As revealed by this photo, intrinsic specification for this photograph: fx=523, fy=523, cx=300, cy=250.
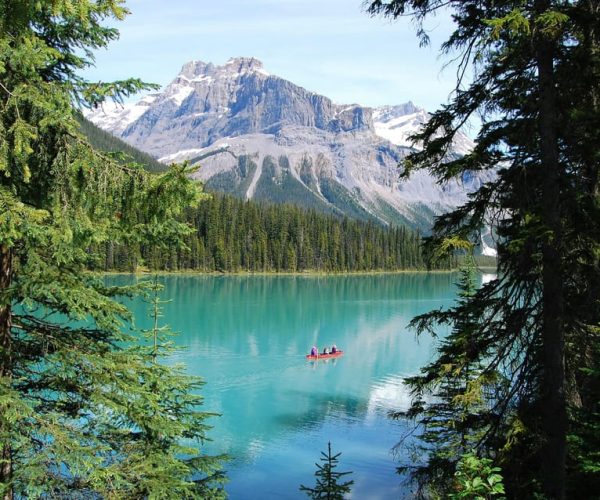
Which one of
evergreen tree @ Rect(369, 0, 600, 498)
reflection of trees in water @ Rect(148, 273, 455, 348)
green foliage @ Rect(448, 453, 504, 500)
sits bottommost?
reflection of trees in water @ Rect(148, 273, 455, 348)

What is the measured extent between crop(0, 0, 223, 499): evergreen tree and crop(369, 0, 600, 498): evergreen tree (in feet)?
13.2

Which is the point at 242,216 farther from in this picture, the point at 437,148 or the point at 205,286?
the point at 437,148

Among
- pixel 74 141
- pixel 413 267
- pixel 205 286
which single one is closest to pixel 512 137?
pixel 74 141

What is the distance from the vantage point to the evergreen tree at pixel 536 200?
662 centimetres

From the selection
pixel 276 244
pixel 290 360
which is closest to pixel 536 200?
pixel 290 360

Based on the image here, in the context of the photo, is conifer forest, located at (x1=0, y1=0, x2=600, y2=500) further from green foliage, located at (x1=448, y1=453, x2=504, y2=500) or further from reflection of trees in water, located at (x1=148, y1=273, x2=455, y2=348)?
reflection of trees in water, located at (x1=148, y1=273, x2=455, y2=348)

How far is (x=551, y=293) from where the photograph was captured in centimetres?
675

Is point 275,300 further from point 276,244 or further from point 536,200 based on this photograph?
point 536,200

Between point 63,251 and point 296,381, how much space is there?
32461mm

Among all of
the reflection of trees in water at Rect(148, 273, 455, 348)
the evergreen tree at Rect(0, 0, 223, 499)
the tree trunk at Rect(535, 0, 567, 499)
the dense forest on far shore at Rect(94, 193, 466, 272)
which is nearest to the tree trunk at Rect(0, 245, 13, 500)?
the evergreen tree at Rect(0, 0, 223, 499)

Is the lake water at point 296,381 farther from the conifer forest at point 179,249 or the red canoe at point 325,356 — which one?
the conifer forest at point 179,249

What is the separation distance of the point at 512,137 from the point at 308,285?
326 ft

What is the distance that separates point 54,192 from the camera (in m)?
5.38

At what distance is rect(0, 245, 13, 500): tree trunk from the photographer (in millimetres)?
5305
